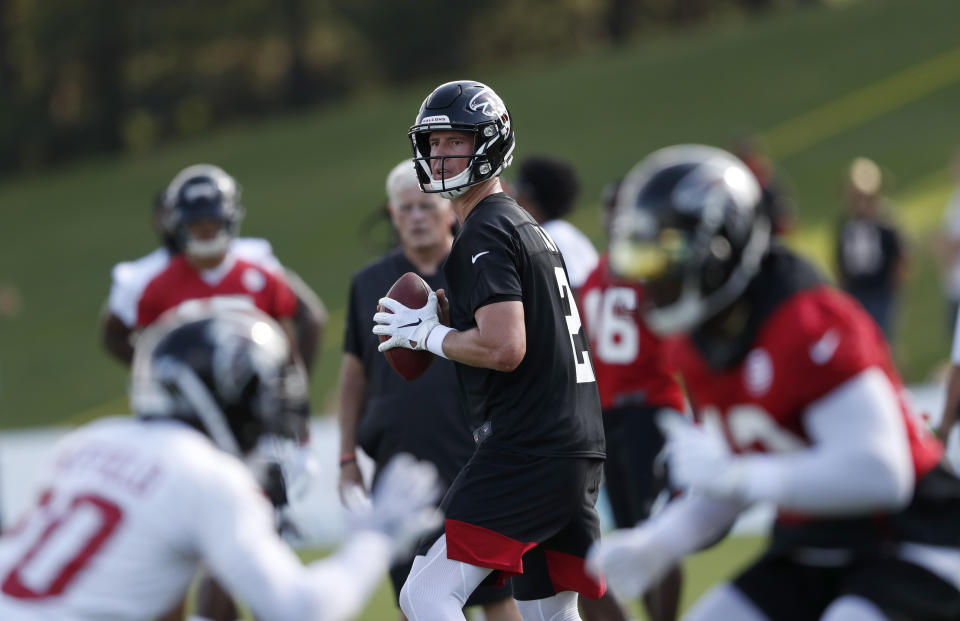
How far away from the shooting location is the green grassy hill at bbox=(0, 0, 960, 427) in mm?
19609

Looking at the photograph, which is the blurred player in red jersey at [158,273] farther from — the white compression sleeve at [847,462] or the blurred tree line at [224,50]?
the blurred tree line at [224,50]

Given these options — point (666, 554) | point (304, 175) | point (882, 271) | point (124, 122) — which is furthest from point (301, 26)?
point (666, 554)

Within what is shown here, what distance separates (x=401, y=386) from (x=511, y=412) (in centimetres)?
119

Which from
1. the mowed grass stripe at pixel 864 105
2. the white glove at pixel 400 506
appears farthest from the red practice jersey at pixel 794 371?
the mowed grass stripe at pixel 864 105

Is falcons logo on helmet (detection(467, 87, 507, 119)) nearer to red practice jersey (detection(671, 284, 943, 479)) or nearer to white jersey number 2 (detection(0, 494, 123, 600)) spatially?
red practice jersey (detection(671, 284, 943, 479))

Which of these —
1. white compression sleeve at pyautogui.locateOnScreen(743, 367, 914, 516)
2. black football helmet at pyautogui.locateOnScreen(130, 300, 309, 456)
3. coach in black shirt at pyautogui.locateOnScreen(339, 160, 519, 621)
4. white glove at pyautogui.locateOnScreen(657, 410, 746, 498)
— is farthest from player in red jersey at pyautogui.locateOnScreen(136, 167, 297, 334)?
white compression sleeve at pyautogui.locateOnScreen(743, 367, 914, 516)

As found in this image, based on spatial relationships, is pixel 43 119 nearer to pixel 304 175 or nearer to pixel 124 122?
pixel 124 122

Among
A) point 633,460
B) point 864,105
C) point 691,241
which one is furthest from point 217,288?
point 864,105

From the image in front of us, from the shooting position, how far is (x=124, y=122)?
35188mm

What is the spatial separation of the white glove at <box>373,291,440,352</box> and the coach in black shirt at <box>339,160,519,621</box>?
949 mm

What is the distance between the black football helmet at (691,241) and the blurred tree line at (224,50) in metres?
32.9

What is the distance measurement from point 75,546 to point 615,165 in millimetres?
22724

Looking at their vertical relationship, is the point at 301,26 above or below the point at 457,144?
above

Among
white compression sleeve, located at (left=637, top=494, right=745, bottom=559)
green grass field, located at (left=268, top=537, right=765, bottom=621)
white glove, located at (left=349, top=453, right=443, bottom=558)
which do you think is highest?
white glove, located at (left=349, top=453, right=443, bottom=558)
